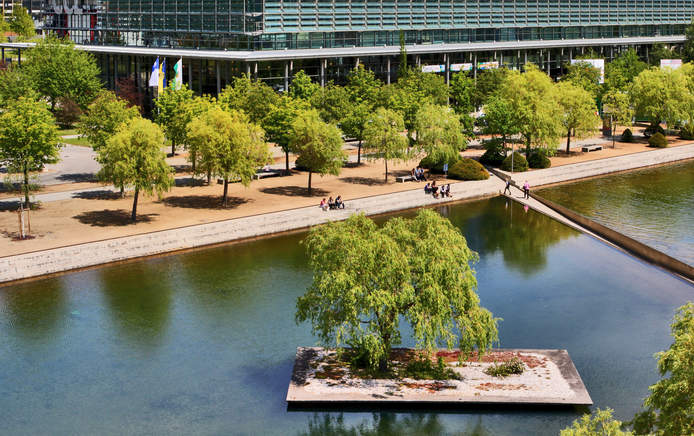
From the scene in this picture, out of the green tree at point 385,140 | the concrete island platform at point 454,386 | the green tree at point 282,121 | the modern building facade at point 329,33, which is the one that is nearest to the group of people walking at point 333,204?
the green tree at point 282,121

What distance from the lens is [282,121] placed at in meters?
78.9

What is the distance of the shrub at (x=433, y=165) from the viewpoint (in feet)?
278

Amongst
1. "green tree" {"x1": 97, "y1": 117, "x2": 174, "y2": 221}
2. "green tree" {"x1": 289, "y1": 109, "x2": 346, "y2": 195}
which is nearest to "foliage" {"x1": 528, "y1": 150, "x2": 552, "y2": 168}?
"green tree" {"x1": 289, "y1": 109, "x2": 346, "y2": 195}

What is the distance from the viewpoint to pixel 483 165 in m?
90.2

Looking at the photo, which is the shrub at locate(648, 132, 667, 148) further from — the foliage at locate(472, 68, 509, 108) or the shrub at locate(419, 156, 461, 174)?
the shrub at locate(419, 156, 461, 174)

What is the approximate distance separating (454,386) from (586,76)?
90.1m

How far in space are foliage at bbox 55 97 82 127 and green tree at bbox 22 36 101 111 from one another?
2.96 ft

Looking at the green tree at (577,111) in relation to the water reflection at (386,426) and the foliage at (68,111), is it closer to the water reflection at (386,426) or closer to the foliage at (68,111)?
the foliage at (68,111)

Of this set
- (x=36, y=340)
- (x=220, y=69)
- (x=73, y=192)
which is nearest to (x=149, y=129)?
(x=73, y=192)

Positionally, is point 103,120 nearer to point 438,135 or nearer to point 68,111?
point 438,135

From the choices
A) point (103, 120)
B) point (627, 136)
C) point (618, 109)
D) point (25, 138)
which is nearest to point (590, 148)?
point (627, 136)

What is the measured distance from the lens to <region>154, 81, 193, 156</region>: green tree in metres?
79.6

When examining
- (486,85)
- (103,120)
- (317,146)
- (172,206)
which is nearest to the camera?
(172,206)

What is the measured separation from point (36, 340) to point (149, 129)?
23292 mm
